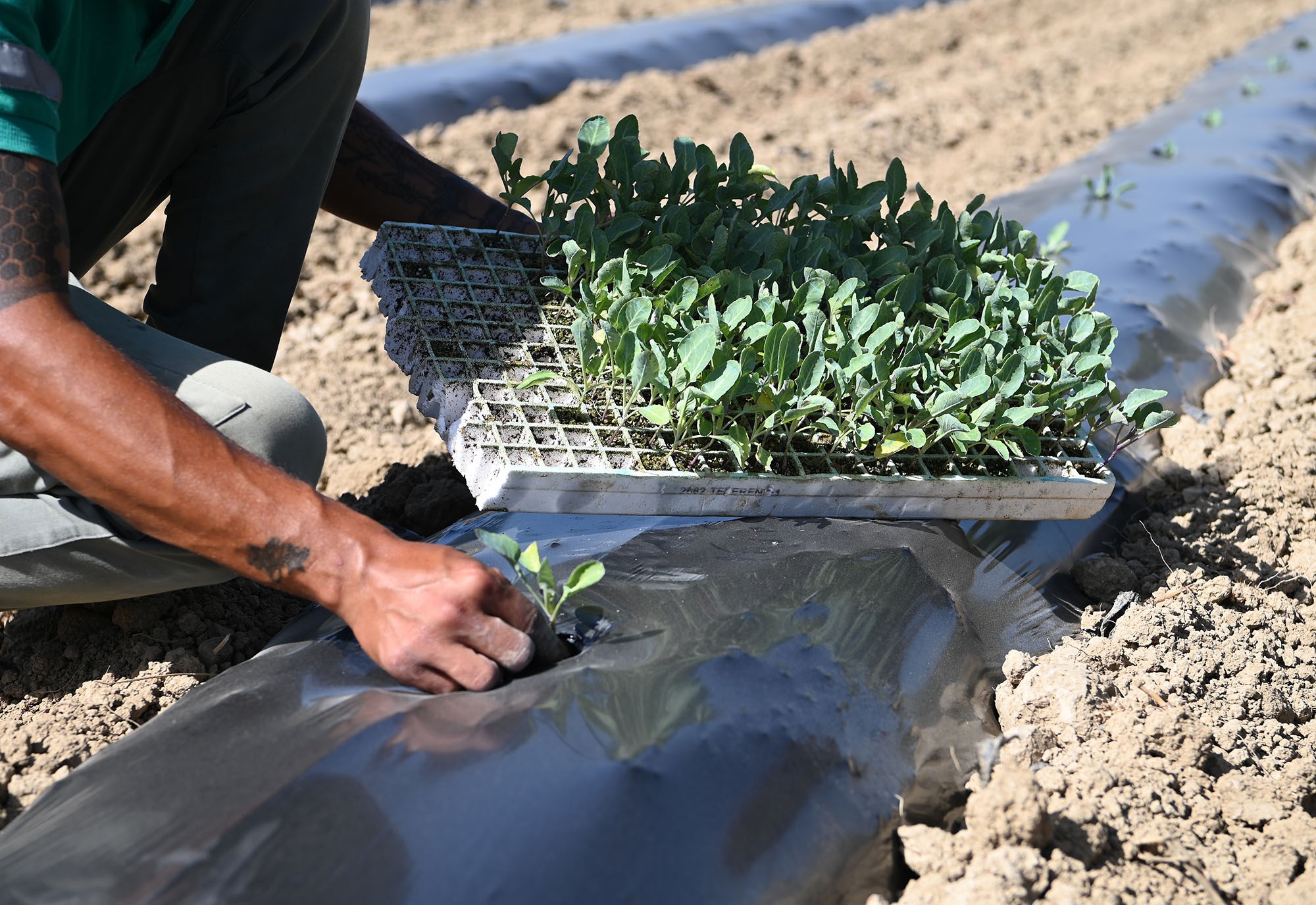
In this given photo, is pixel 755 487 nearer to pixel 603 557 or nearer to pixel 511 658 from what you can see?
pixel 603 557

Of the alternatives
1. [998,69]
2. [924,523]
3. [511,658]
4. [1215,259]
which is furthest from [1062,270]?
[998,69]

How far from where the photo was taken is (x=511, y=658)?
1385mm

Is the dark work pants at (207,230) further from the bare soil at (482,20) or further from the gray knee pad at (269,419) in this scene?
the bare soil at (482,20)

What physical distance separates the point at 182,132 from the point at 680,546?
1.25 metres

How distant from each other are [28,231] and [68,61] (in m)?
0.41

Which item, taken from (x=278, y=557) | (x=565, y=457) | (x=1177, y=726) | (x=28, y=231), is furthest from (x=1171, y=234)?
(x=28, y=231)

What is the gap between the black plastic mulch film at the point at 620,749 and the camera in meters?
1.16

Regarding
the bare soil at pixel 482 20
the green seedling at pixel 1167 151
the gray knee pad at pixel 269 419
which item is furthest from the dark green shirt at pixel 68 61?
the bare soil at pixel 482 20

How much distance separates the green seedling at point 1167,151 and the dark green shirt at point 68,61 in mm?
3678

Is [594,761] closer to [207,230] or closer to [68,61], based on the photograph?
[68,61]

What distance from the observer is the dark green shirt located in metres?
1.32

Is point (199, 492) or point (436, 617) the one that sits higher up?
point (199, 492)

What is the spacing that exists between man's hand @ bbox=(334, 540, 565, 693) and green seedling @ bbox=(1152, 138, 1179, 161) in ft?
12.4

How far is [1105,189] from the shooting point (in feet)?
11.7
